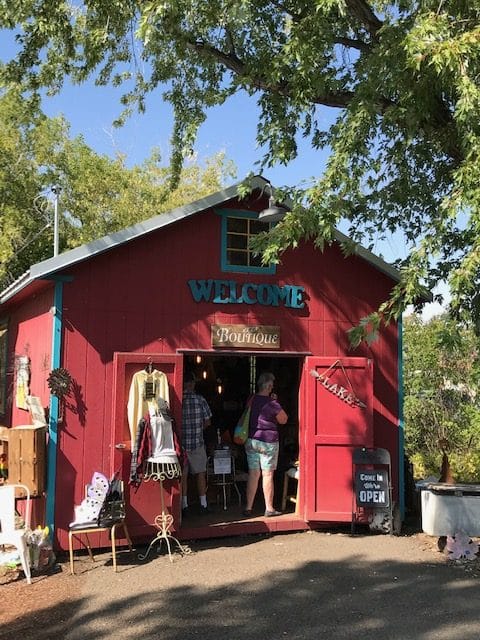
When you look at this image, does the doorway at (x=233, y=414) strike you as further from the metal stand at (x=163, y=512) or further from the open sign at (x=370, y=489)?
the open sign at (x=370, y=489)

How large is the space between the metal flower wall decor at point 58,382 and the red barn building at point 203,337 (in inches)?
3.8

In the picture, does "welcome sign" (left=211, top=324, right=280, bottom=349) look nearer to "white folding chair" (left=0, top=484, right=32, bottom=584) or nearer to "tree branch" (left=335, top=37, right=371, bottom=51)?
"white folding chair" (left=0, top=484, right=32, bottom=584)

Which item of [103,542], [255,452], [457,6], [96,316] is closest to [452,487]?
[255,452]

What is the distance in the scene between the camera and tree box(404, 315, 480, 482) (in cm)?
1136

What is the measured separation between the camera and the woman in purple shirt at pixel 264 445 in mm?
7672

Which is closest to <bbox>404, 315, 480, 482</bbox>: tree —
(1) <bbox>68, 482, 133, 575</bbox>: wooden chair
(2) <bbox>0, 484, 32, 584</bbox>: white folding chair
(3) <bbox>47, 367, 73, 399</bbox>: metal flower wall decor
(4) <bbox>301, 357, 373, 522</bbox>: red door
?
(4) <bbox>301, 357, 373, 522</bbox>: red door

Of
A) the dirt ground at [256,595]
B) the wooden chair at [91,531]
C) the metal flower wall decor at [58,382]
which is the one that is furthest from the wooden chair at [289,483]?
the metal flower wall decor at [58,382]

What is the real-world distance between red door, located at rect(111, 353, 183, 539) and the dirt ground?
356mm

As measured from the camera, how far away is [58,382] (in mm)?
6496

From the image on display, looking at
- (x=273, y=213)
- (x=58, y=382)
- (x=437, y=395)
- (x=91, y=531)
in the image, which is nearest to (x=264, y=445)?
(x=91, y=531)

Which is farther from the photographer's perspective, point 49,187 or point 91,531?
point 49,187

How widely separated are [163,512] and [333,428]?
2267mm

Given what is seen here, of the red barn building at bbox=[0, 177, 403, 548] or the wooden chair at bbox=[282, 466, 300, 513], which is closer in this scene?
the red barn building at bbox=[0, 177, 403, 548]

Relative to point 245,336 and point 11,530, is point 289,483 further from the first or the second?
point 11,530
